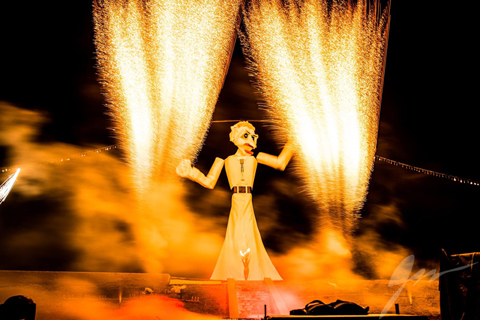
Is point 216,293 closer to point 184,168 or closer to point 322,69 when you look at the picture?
point 184,168

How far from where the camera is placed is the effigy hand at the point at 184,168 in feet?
28.5

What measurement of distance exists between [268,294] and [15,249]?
5.89 m

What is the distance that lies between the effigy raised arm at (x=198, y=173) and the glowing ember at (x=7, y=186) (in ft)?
12.8

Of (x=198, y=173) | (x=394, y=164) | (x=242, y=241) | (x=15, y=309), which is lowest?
(x=15, y=309)

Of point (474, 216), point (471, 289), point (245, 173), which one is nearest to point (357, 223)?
point (474, 216)

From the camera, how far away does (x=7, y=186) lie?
9039mm

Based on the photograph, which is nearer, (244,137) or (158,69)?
(244,137)

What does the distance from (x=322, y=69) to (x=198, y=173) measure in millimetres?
3873

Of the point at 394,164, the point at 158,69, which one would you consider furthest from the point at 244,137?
the point at 394,164

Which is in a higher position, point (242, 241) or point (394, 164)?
point (394, 164)

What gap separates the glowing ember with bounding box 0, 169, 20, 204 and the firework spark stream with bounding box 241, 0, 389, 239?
6444 millimetres

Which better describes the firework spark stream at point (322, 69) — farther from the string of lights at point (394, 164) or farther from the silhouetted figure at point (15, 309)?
the silhouetted figure at point (15, 309)

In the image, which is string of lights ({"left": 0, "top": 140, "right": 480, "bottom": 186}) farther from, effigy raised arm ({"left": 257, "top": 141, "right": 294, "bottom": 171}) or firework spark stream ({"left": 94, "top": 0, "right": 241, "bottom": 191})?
effigy raised arm ({"left": 257, "top": 141, "right": 294, "bottom": 171})

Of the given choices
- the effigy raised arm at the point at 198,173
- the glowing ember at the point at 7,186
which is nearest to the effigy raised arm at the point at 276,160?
the effigy raised arm at the point at 198,173
